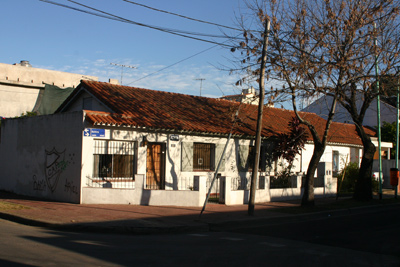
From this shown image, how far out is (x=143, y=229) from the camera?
10.8 meters

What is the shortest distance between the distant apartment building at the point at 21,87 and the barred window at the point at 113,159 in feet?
65.2

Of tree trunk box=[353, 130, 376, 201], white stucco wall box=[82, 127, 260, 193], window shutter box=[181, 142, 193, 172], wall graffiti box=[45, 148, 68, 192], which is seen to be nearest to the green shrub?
tree trunk box=[353, 130, 376, 201]

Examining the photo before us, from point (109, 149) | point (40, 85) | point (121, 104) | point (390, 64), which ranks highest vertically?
point (40, 85)

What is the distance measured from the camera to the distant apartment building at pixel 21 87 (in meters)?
33.5

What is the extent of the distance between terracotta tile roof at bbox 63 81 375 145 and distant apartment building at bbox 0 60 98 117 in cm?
1623

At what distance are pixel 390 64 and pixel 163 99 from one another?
10593 mm

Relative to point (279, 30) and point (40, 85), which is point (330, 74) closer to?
point (279, 30)

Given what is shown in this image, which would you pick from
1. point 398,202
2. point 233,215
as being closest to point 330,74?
point 233,215

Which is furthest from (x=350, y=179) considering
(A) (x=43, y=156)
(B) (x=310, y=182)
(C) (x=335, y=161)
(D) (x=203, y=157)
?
(A) (x=43, y=156)

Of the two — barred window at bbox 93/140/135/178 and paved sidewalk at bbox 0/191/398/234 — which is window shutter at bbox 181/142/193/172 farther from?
paved sidewalk at bbox 0/191/398/234

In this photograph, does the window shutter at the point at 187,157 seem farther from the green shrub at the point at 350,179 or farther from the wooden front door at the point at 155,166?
the green shrub at the point at 350,179

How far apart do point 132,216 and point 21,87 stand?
26.4 meters

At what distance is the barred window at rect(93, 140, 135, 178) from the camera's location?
1555 centimetres

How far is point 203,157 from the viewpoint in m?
18.9
